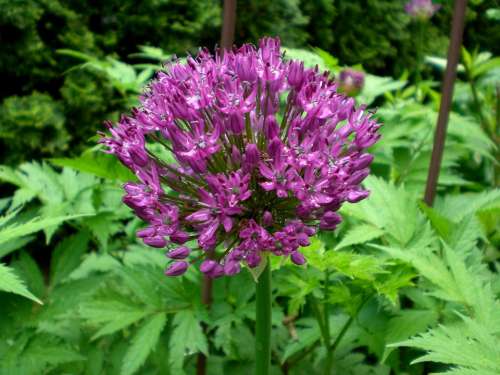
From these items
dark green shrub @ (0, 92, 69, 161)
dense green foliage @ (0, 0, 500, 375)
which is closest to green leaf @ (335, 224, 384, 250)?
dense green foliage @ (0, 0, 500, 375)

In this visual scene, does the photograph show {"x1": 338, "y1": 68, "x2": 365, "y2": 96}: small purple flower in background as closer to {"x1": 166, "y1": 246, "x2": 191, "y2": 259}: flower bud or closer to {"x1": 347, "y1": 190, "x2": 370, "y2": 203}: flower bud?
{"x1": 347, "y1": 190, "x2": 370, "y2": 203}: flower bud

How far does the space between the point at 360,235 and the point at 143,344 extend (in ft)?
2.13

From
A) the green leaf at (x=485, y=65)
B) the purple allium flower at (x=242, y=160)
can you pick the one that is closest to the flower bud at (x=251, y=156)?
the purple allium flower at (x=242, y=160)

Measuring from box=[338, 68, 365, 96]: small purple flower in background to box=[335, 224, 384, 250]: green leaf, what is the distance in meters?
1.15

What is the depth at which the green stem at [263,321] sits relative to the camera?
122 centimetres

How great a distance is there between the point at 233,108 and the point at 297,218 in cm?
25

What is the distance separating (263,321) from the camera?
1245 mm

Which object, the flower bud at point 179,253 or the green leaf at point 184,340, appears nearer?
the flower bud at point 179,253

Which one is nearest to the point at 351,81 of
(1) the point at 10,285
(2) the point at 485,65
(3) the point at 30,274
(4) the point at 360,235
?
(2) the point at 485,65

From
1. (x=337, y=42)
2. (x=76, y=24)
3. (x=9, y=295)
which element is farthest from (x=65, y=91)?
(x=9, y=295)

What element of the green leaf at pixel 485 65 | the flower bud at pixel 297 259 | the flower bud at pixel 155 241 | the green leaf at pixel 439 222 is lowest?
the flower bud at pixel 297 259

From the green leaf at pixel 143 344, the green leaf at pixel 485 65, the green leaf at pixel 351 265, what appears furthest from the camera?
the green leaf at pixel 485 65

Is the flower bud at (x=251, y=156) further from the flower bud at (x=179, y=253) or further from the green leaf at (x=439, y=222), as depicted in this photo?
the green leaf at (x=439, y=222)

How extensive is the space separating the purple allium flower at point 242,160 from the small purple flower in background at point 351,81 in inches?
56.0
